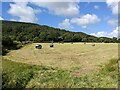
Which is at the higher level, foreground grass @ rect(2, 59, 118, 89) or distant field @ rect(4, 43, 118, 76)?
distant field @ rect(4, 43, 118, 76)

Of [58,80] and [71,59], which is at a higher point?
[71,59]

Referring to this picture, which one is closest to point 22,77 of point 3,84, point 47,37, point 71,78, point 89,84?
point 3,84

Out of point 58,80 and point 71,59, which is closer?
point 58,80

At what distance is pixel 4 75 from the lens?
29.3 metres

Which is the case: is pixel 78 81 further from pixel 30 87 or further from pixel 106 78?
pixel 30 87

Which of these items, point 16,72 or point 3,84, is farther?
point 16,72

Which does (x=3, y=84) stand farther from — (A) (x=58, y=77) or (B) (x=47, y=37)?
(B) (x=47, y=37)

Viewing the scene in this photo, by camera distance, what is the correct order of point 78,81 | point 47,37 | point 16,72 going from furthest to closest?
point 47,37 → point 16,72 → point 78,81

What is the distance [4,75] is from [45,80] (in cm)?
444

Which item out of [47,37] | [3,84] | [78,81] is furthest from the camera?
[47,37]

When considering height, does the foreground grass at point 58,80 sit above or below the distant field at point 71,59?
below

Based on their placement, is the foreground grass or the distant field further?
the distant field

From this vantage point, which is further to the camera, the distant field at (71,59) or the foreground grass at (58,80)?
the distant field at (71,59)

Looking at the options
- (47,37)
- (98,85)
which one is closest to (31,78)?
(98,85)
